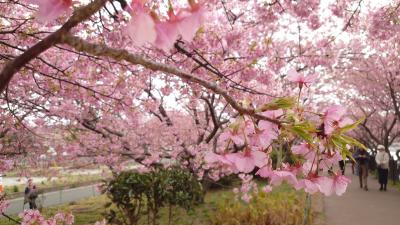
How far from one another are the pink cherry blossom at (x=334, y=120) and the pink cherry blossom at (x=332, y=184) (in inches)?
10.9

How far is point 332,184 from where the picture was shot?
5.39ft

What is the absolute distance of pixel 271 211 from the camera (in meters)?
8.85

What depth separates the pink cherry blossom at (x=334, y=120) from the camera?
1.44 metres

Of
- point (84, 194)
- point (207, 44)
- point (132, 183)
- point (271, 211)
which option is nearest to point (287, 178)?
point (207, 44)

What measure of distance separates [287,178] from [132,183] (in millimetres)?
5889

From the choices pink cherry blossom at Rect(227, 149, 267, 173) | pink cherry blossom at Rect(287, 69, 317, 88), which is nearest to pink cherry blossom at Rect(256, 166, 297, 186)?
pink cherry blossom at Rect(227, 149, 267, 173)

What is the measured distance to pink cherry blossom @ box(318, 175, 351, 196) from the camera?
163 cm

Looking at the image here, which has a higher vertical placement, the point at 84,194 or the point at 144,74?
the point at 144,74

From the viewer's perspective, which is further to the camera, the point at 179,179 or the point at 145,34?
the point at 179,179

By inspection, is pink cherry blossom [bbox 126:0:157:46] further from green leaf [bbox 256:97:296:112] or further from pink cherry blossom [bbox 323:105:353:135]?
pink cherry blossom [bbox 323:105:353:135]

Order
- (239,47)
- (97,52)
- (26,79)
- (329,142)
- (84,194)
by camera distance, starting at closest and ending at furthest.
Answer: (97,52), (329,142), (26,79), (239,47), (84,194)

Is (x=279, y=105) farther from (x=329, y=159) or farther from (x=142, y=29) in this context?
(x=142, y=29)

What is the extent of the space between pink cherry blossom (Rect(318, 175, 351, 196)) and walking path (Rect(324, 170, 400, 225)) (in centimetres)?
814

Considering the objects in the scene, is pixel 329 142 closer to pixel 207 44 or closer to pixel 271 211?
pixel 207 44
